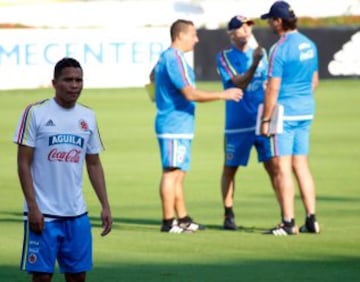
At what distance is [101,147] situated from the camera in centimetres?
934

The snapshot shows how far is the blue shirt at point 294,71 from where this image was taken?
538 inches

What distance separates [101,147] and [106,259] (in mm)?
2930

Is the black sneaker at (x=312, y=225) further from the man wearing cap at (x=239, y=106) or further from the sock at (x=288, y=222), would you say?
the man wearing cap at (x=239, y=106)

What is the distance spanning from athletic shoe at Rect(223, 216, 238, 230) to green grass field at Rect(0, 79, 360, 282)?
10 cm

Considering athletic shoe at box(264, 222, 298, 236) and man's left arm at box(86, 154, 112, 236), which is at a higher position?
man's left arm at box(86, 154, 112, 236)

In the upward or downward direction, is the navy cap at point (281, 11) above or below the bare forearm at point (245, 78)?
above

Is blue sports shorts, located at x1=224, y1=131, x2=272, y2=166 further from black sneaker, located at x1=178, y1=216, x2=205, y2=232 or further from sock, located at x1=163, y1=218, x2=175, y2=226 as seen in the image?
sock, located at x1=163, y1=218, x2=175, y2=226

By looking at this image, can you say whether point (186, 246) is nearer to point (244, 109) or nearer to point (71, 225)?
point (244, 109)

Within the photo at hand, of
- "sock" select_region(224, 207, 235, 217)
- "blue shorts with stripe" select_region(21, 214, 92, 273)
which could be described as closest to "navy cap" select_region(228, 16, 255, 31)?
"sock" select_region(224, 207, 235, 217)

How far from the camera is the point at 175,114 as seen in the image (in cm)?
1394

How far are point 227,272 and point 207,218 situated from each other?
11.8ft

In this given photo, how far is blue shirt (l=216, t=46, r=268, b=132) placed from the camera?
14.3 metres

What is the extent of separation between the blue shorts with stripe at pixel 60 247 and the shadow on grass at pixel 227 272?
6.48 ft

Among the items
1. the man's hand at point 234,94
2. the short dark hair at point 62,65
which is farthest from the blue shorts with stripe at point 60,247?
the man's hand at point 234,94
